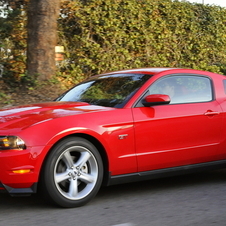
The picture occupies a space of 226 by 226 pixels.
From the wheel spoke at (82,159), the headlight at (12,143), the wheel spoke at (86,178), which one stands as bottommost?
the wheel spoke at (86,178)

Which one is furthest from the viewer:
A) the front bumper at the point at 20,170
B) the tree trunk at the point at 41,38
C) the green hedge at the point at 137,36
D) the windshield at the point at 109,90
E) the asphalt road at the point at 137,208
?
the green hedge at the point at 137,36

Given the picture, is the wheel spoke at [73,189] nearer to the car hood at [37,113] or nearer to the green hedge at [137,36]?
the car hood at [37,113]

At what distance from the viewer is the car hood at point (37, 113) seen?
4832 mm

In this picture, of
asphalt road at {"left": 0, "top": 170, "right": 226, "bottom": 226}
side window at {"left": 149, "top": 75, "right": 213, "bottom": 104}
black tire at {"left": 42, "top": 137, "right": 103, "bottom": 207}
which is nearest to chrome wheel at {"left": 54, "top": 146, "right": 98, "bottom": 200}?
black tire at {"left": 42, "top": 137, "right": 103, "bottom": 207}

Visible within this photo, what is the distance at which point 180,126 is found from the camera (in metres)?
5.62

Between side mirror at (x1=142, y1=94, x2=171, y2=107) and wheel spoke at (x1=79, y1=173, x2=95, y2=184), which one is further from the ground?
side mirror at (x1=142, y1=94, x2=171, y2=107)

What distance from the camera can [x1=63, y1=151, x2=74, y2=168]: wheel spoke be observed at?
4898 millimetres

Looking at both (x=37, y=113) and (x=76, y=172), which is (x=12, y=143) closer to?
(x=37, y=113)

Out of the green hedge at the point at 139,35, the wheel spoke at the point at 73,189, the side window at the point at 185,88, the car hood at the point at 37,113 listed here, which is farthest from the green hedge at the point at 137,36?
the wheel spoke at the point at 73,189

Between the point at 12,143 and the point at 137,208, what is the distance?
1.40 meters

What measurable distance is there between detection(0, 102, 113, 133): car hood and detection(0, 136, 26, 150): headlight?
10 cm

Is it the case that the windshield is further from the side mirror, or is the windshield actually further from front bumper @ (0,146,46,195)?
front bumper @ (0,146,46,195)

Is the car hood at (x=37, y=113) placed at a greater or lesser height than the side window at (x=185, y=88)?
lesser

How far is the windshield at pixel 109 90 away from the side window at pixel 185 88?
0.20 m
